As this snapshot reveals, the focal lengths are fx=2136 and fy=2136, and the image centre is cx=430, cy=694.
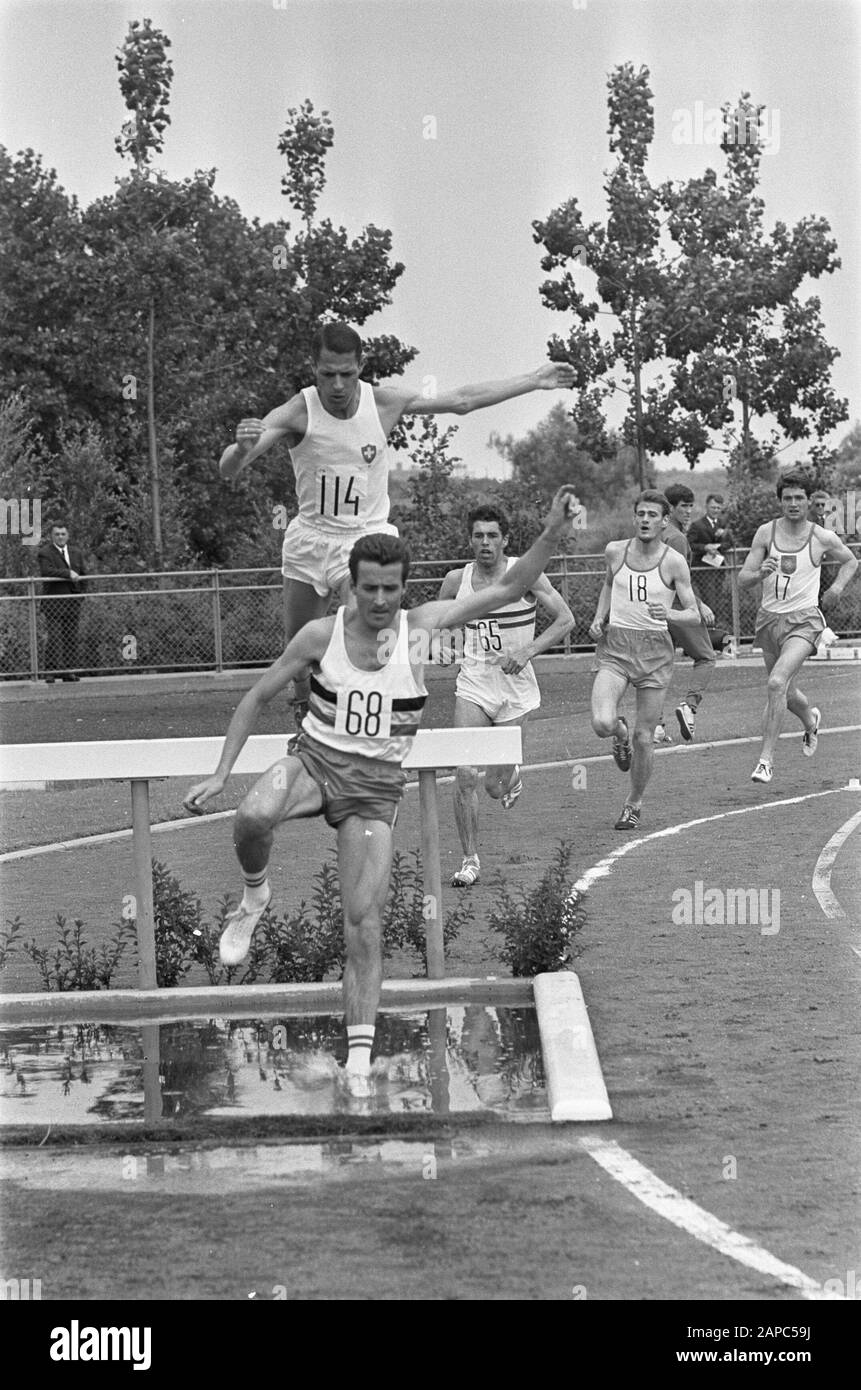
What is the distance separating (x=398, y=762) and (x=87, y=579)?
21.8 metres

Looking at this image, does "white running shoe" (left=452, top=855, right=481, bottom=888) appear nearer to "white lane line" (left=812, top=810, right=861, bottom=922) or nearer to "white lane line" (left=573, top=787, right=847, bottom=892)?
"white lane line" (left=573, top=787, right=847, bottom=892)

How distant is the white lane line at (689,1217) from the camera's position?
614 cm

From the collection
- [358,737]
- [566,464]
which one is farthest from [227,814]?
[566,464]

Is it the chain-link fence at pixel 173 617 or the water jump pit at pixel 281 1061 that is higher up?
the water jump pit at pixel 281 1061

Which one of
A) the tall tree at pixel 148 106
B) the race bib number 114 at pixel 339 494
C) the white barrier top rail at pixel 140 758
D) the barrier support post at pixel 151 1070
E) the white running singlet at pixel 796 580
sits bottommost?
the barrier support post at pixel 151 1070

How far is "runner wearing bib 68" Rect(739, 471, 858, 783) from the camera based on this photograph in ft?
56.7

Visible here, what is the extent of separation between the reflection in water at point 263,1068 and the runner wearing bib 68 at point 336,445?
A: 1.59 m

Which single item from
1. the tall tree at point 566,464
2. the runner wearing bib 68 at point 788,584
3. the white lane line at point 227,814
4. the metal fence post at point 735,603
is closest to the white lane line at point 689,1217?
the white lane line at point 227,814

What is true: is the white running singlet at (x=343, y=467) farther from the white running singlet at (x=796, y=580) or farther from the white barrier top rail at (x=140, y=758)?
the white running singlet at (x=796, y=580)

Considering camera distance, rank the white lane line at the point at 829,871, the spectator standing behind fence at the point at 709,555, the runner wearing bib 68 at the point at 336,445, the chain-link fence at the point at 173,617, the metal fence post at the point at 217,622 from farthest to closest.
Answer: the metal fence post at the point at 217,622 < the spectator standing behind fence at the point at 709,555 < the chain-link fence at the point at 173,617 < the white lane line at the point at 829,871 < the runner wearing bib 68 at the point at 336,445

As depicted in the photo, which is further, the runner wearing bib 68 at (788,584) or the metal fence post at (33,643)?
the metal fence post at (33,643)

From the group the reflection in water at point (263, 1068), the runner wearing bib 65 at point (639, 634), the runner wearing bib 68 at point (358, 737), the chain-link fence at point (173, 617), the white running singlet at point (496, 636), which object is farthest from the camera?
the chain-link fence at point (173, 617)

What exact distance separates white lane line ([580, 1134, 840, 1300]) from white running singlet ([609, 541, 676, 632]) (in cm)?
844
